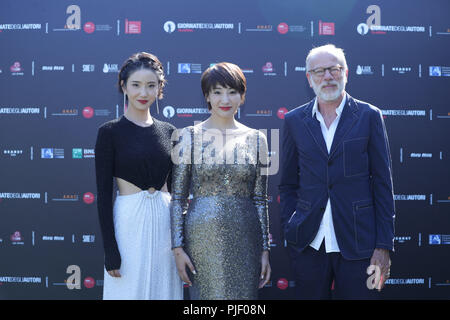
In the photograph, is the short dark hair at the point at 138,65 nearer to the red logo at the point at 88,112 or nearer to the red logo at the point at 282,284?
the red logo at the point at 88,112

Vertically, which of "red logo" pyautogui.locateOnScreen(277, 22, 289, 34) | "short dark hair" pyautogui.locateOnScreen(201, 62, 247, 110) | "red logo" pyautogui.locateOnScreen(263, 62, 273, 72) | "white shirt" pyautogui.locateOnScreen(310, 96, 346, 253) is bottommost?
"white shirt" pyautogui.locateOnScreen(310, 96, 346, 253)

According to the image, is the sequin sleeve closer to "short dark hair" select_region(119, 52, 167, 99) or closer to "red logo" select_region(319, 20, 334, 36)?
"short dark hair" select_region(119, 52, 167, 99)

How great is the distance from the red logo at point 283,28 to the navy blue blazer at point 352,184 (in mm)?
1641

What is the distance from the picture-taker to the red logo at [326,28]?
3.42 metres

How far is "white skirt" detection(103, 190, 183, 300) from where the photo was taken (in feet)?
6.33

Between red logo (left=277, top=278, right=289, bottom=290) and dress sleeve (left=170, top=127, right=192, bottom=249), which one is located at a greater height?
dress sleeve (left=170, top=127, right=192, bottom=249)

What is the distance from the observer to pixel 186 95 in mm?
3445

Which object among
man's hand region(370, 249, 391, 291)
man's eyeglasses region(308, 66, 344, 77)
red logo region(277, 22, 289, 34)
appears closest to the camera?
man's hand region(370, 249, 391, 291)

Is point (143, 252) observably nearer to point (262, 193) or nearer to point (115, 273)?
point (115, 273)

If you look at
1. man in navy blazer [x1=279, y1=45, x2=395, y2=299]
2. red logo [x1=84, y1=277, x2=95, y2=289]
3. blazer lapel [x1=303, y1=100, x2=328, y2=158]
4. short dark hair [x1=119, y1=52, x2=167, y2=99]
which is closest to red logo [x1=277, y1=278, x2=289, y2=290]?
man in navy blazer [x1=279, y1=45, x2=395, y2=299]

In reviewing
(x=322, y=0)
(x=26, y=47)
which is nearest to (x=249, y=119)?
(x=322, y=0)

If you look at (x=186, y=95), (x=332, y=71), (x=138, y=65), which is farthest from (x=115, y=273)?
(x=186, y=95)

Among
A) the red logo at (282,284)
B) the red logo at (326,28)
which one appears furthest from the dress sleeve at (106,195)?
the red logo at (326,28)

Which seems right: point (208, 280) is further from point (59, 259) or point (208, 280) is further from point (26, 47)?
point (26, 47)
